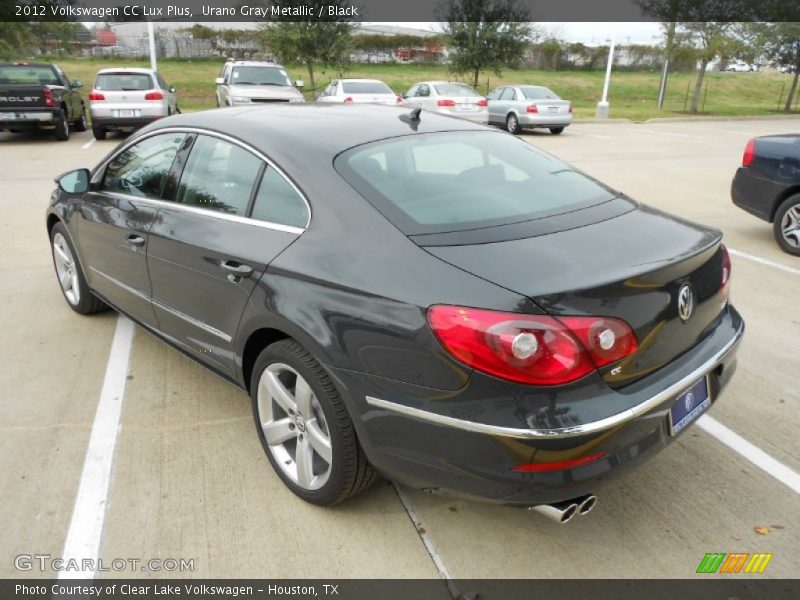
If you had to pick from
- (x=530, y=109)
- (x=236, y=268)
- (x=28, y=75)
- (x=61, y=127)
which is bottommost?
(x=61, y=127)

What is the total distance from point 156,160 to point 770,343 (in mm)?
4055

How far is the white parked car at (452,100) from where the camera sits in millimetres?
17406

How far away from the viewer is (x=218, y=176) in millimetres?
3080

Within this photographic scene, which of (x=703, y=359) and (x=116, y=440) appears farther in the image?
(x=116, y=440)

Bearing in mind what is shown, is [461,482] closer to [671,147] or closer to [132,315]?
[132,315]

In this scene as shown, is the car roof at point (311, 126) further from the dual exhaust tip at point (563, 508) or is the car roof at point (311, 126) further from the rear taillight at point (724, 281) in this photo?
the dual exhaust tip at point (563, 508)

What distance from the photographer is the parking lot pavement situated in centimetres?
242

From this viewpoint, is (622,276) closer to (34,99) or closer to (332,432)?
(332,432)

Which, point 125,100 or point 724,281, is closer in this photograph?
point 724,281

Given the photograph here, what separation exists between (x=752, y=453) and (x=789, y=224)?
4123mm

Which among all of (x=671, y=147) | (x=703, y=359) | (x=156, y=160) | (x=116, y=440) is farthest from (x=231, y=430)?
(x=671, y=147)

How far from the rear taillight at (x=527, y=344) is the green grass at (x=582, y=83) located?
Answer: 79.5 feet

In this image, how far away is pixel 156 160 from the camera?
140 inches

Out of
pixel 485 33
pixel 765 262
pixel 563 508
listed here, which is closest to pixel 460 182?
pixel 563 508
